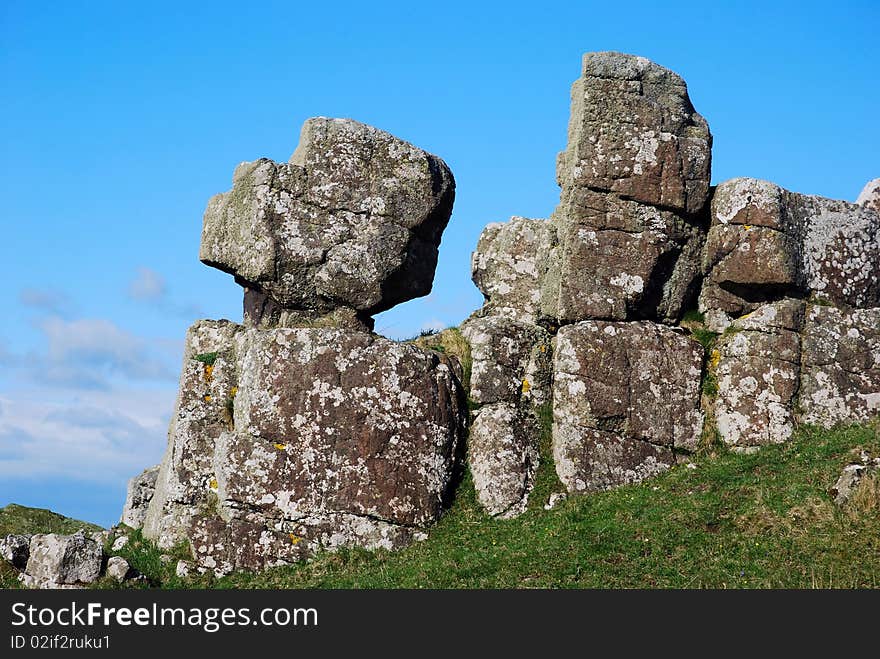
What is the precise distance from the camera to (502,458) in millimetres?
22641

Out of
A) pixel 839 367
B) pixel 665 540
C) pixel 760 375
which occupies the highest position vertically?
pixel 839 367

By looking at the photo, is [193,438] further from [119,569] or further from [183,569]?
[119,569]

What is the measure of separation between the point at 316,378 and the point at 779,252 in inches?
413

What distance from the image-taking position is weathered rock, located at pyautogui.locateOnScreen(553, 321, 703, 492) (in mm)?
22953

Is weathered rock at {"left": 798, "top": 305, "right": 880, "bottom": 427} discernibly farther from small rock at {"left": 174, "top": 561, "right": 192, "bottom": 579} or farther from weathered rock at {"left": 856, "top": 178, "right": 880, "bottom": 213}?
small rock at {"left": 174, "top": 561, "right": 192, "bottom": 579}

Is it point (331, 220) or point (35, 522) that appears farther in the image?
point (35, 522)

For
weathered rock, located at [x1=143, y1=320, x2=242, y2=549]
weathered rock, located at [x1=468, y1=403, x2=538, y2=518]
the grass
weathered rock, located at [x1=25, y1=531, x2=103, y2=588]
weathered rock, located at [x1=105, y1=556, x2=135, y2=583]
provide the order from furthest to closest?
weathered rock, located at [x1=468, y1=403, x2=538, y2=518] → weathered rock, located at [x1=143, y1=320, x2=242, y2=549] → weathered rock, located at [x1=105, y1=556, x2=135, y2=583] → weathered rock, located at [x1=25, y1=531, x2=103, y2=588] → the grass

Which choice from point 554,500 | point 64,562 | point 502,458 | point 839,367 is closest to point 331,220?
point 502,458

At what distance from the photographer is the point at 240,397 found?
73.2 feet

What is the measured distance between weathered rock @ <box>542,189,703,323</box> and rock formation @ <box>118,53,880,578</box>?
0.05 meters

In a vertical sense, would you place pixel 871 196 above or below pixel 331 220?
above

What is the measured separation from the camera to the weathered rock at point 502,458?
22.3 m

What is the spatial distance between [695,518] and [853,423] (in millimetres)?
6100

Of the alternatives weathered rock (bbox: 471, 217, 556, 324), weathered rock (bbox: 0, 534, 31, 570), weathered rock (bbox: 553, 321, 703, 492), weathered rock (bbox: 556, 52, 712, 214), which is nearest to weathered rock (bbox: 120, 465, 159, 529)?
weathered rock (bbox: 0, 534, 31, 570)
